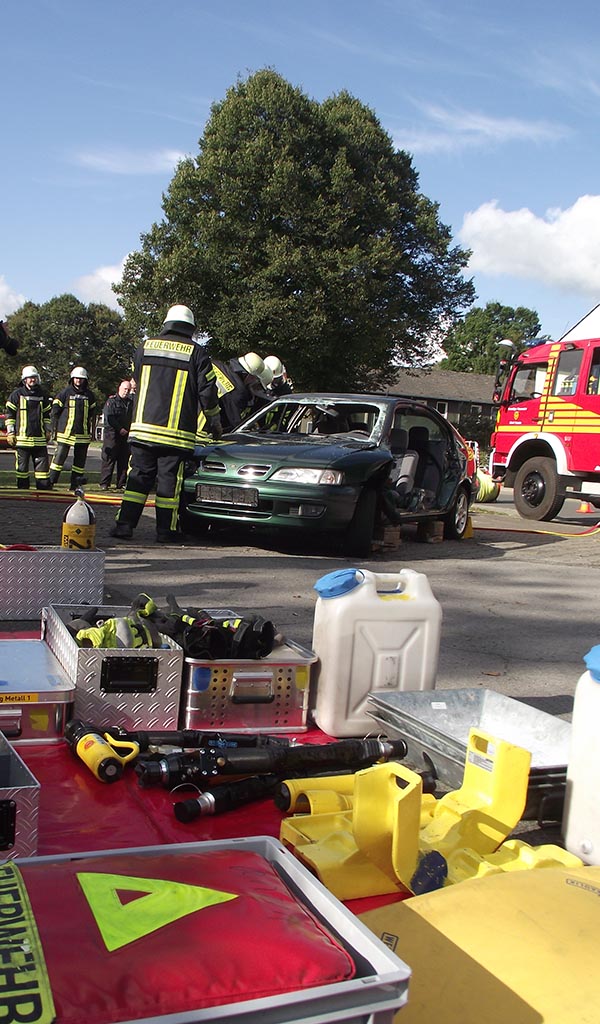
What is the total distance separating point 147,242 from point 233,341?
6.62m

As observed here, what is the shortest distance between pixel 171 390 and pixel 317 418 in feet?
7.02

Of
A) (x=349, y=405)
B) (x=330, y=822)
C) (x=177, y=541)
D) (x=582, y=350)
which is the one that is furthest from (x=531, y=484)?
(x=330, y=822)

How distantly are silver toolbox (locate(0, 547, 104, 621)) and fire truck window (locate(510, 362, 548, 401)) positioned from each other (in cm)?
1260

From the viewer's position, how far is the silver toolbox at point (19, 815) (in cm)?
202

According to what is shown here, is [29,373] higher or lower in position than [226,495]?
higher

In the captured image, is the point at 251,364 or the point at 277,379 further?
the point at 277,379

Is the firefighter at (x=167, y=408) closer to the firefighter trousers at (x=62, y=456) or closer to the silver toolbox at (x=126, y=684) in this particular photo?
the silver toolbox at (x=126, y=684)

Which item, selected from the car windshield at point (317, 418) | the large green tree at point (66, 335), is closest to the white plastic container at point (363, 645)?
the car windshield at point (317, 418)

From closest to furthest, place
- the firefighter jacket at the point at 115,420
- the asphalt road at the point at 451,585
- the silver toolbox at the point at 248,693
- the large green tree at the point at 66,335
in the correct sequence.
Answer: the silver toolbox at the point at 248,693, the asphalt road at the point at 451,585, the firefighter jacket at the point at 115,420, the large green tree at the point at 66,335

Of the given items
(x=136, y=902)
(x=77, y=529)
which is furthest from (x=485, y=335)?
(x=136, y=902)

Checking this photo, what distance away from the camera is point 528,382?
16203 millimetres

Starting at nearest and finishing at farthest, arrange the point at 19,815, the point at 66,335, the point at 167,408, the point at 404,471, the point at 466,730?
the point at 19,815
the point at 466,730
the point at 167,408
the point at 404,471
the point at 66,335

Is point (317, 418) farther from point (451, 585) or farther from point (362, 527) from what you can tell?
point (451, 585)

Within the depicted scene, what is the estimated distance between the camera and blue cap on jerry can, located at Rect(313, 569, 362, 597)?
3359 mm
